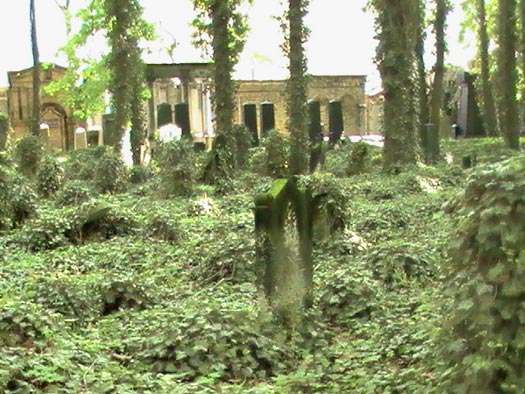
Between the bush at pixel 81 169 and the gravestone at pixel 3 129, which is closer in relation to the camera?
the bush at pixel 81 169

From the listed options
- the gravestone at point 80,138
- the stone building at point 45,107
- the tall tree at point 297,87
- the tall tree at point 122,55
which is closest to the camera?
the tall tree at point 297,87

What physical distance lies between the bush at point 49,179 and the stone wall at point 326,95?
→ 2724cm

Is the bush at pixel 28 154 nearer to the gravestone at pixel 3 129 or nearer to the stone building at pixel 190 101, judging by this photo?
the gravestone at pixel 3 129

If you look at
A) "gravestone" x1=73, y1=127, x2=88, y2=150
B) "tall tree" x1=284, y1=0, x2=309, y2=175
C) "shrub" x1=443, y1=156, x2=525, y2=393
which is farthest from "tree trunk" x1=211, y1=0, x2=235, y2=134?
"gravestone" x1=73, y1=127, x2=88, y2=150

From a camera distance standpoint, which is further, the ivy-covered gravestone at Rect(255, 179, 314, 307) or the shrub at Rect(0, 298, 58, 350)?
the ivy-covered gravestone at Rect(255, 179, 314, 307)

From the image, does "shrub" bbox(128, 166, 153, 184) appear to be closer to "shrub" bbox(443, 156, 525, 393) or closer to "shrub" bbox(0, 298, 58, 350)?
"shrub" bbox(0, 298, 58, 350)

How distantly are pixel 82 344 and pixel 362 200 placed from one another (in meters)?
9.37

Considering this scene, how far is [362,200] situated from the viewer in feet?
47.5

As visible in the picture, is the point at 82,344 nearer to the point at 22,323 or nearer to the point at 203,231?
the point at 22,323

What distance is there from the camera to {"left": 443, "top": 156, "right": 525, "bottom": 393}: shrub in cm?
333

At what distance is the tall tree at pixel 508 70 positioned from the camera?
23.4 meters

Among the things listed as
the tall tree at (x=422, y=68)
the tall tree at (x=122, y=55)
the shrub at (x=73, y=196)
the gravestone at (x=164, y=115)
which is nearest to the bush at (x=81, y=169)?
the tall tree at (x=122, y=55)

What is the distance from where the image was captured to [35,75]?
28969 mm

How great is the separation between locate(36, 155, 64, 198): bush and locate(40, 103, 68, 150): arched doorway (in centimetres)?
2534
